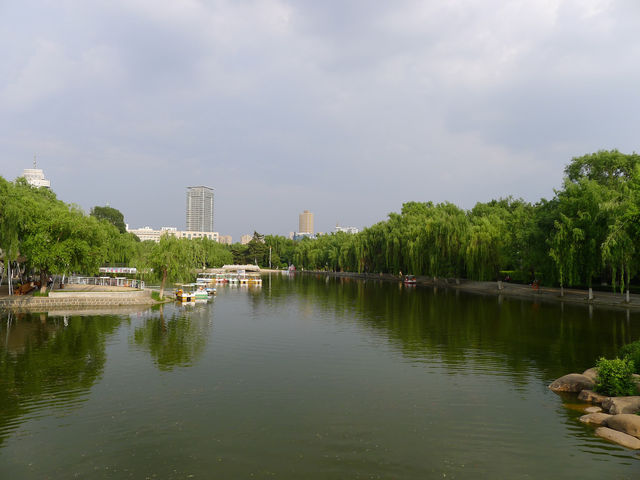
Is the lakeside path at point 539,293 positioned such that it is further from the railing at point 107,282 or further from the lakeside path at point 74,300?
the railing at point 107,282

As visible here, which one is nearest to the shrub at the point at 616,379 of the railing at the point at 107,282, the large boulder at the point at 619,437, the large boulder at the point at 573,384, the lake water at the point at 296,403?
the large boulder at the point at 573,384

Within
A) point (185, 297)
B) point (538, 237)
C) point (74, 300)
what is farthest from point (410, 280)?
point (74, 300)

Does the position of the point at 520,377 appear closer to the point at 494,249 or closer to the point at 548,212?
the point at 548,212

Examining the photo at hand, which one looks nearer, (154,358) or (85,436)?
(85,436)

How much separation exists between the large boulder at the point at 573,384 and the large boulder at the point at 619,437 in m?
3.40

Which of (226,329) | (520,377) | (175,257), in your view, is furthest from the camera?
(175,257)

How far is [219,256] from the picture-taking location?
118m

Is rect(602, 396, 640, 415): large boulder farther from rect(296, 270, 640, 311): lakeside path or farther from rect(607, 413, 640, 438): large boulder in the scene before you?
rect(296, 270, 640, 311): lakeside path

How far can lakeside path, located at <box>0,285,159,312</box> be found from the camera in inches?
1235

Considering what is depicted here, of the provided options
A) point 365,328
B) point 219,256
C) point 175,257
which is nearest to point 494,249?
point 365,328

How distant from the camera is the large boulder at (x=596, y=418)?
38.9 ft

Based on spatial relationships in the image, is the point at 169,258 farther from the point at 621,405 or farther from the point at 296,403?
the point at 621,405

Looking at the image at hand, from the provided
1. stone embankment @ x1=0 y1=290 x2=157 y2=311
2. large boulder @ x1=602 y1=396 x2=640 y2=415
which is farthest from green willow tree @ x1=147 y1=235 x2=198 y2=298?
large boulder @ x1=602 y1=396 x2=640 y2=415

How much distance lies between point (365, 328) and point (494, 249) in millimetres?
33387
